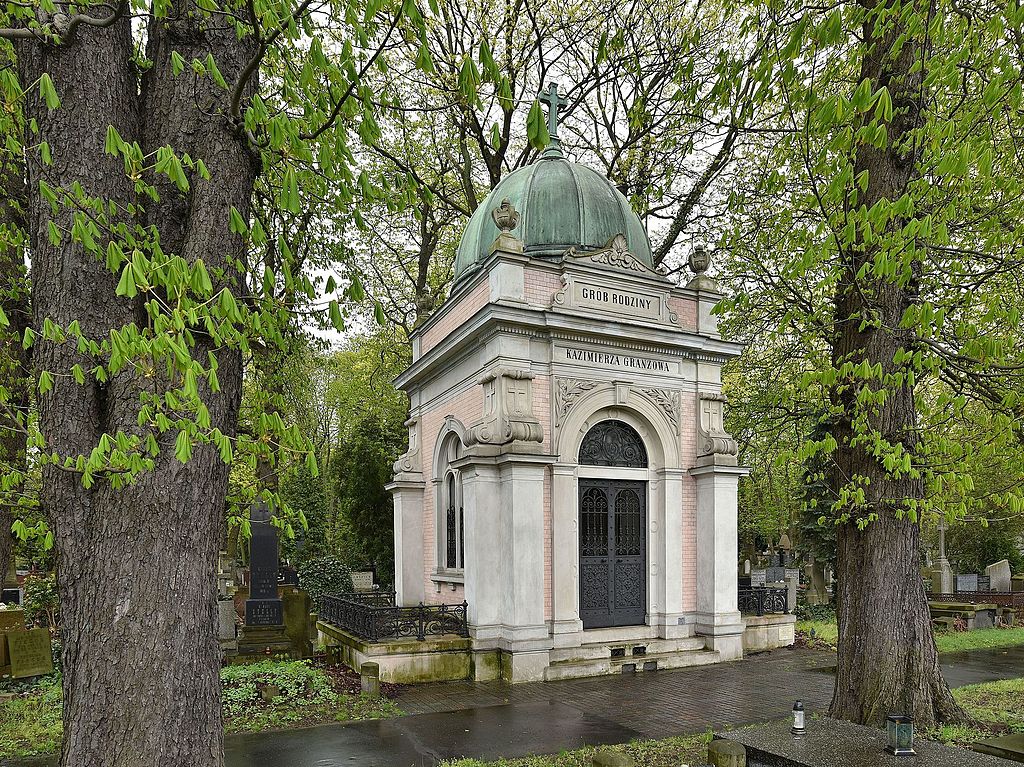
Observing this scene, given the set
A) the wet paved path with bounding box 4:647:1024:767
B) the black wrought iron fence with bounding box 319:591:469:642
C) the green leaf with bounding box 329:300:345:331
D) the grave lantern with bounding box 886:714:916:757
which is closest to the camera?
the green leaf with bounding box 329:300:345:331

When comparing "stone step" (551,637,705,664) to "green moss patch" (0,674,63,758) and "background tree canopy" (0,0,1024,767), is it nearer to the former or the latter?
"background tree canopy" (0,0,1024,767)

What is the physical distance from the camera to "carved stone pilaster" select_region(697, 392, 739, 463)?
523 inches

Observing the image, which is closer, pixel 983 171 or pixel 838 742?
pixel 983 171

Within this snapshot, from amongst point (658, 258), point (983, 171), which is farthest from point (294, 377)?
point (658, 258)

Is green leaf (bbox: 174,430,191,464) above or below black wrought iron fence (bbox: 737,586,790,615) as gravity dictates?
above

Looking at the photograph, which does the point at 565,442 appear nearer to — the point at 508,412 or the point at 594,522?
the point at 508,412

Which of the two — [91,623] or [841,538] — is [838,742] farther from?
[91,623]

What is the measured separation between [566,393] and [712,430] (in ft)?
10.9

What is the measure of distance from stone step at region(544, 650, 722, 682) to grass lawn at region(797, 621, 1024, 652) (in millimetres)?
3575

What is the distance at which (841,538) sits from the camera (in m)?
7.96

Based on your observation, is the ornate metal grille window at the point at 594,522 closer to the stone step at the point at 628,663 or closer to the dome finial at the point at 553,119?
the stone step at the point at 628,663

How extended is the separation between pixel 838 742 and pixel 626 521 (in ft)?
24.9

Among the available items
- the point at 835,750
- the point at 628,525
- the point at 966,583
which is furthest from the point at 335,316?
the point at 966,583

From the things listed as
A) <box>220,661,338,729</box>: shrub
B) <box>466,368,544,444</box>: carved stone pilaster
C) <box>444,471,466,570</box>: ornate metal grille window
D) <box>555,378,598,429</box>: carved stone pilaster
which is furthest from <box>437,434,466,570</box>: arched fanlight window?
<box>220,661,338,729</box>: shrub
